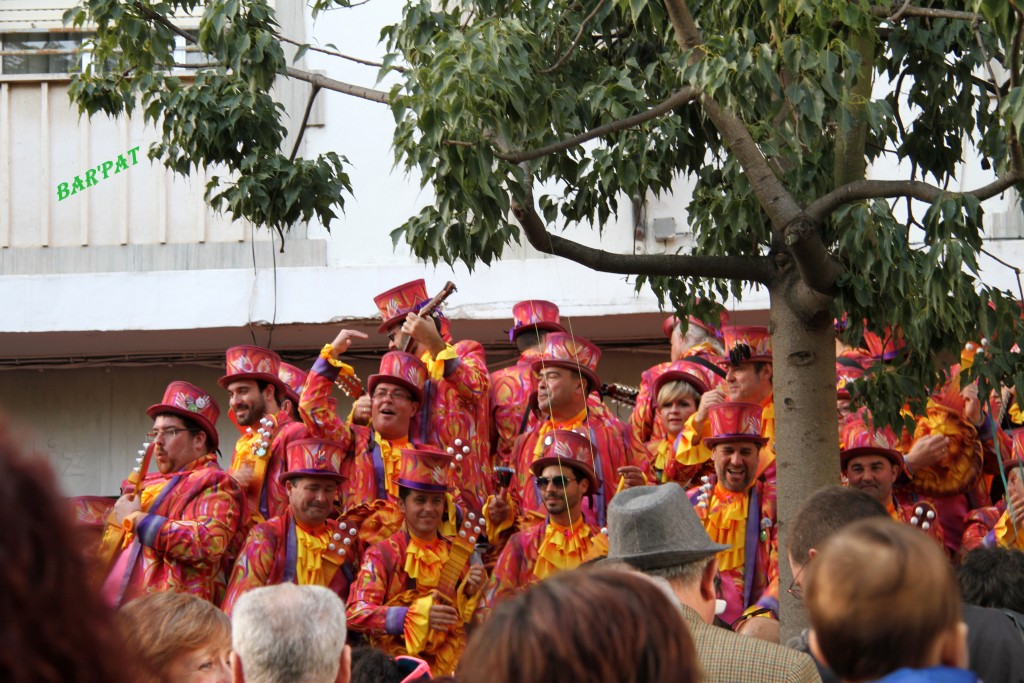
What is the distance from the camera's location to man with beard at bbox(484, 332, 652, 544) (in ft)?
22.9

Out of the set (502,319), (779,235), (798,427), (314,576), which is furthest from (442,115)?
(502,319)

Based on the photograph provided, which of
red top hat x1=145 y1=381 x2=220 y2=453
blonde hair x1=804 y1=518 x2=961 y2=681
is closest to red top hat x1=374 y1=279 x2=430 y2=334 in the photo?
red top hat x1=145 y1=381 x2=220 y2=453

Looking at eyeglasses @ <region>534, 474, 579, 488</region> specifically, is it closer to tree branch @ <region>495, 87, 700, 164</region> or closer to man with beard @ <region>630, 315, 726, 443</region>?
man with beard @ <region>630, 315, 726, 443</region>

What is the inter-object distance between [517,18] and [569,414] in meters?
2.75

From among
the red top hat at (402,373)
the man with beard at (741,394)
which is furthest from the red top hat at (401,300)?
the man with beard at (741,394)

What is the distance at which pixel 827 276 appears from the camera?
471cm

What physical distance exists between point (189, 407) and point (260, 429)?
39 centimetres

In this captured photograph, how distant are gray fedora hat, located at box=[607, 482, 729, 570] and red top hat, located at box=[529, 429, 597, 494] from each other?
3282 mm

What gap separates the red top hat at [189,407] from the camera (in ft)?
23.3

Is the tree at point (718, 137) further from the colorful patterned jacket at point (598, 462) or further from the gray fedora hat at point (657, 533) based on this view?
the colorful patterned jacket at point (598, 462)

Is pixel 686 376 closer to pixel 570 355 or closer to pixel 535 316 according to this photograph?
pixel 570 355

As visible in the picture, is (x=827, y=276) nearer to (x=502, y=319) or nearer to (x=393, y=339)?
(x=393, y=339)

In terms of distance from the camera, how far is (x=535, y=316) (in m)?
7.80

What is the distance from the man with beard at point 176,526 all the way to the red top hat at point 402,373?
944 mm
